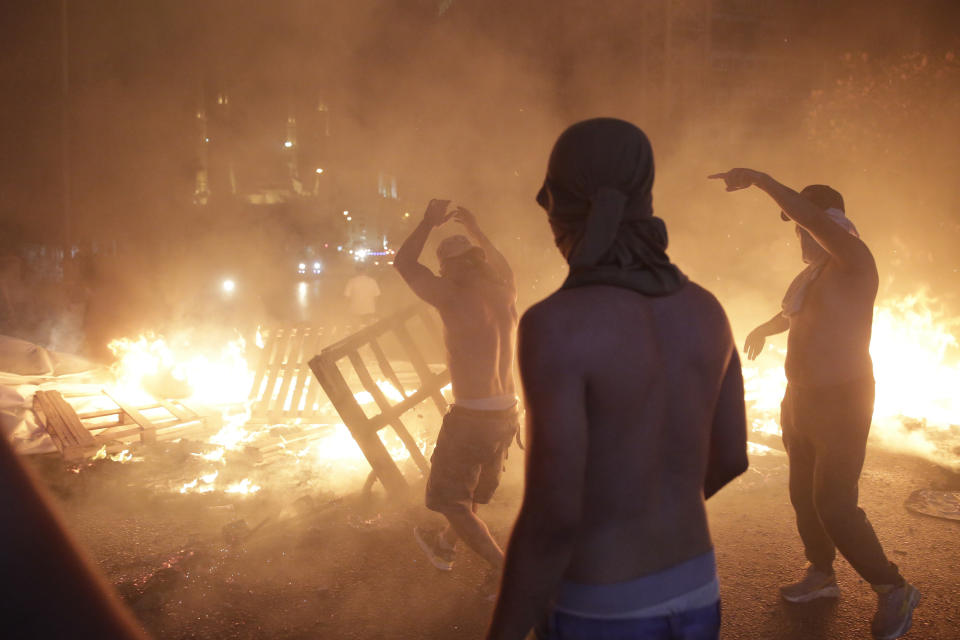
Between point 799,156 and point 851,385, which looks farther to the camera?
point 799,156

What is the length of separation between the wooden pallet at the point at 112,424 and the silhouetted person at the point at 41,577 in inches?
230

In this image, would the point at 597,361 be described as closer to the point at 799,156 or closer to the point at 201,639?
the point at 201,639

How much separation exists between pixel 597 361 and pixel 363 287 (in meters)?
9.92

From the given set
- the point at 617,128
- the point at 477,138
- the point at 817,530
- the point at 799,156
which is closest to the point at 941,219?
the point at 799,156

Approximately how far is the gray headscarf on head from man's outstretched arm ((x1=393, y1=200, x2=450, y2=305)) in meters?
2.00

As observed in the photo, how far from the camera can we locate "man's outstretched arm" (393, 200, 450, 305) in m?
3.35

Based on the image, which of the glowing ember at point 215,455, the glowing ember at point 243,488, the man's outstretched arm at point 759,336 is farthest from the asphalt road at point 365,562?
the man's outstretched arm at point 759,336

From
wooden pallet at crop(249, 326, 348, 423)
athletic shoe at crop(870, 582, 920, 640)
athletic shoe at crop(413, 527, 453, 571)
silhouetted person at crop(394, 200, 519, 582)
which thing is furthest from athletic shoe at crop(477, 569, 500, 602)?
wooden pallet at crop(249, 326, 348, 423)

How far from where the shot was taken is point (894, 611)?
2.65 meters

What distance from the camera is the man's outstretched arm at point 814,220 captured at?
242 cm

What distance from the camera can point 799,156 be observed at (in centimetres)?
950

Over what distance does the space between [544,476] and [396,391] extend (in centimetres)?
613

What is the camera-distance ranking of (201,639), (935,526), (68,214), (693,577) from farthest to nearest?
(68,214), (935,526), (201,639), (693,577)

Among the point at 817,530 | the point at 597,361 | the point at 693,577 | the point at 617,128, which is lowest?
the point at 817,530
